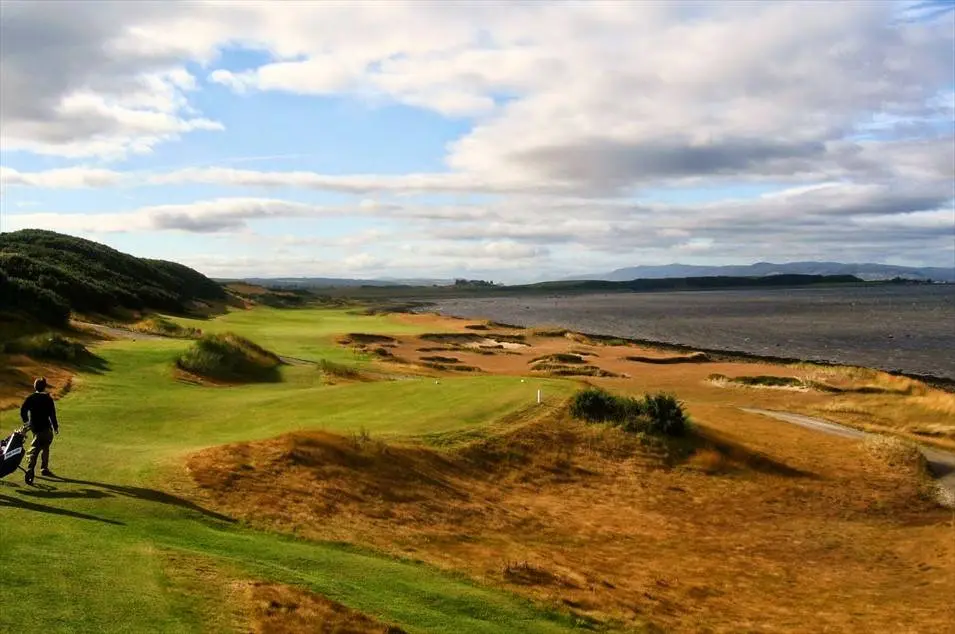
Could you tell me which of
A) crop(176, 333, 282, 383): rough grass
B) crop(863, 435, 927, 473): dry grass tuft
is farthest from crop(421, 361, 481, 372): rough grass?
crop(863, 435, 927, 473): dry grass tuft

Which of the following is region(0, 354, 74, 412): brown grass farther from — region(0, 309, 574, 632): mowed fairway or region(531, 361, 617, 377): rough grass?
region(531, 361, 617, 377): rough grass

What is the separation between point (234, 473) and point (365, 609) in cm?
751

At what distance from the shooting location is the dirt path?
25.8m

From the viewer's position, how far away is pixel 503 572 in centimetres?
1417

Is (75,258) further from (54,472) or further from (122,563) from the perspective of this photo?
(122,563)

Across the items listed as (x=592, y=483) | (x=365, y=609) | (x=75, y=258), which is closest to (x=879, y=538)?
(x=592, y=483)

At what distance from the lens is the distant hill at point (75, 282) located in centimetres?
4303

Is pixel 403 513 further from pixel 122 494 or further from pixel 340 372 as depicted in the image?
pixel 340 372

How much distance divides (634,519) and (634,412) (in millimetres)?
7258

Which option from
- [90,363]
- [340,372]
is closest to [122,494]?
[90,363]

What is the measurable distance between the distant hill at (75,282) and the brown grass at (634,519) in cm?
2989

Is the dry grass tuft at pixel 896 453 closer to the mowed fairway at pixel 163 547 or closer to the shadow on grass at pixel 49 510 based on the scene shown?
the mowed fairway at pixel 163 547

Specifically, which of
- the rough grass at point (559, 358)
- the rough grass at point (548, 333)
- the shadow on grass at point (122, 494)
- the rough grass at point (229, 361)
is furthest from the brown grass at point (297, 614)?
the rough grass at point (548, 333)

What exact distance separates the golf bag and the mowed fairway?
1.20 ft
